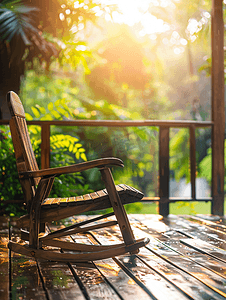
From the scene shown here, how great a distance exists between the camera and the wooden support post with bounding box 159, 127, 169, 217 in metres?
2.63

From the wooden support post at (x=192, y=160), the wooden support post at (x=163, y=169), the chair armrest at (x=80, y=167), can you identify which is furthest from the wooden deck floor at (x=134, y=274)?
the wooden support post at (x=192, y=160)

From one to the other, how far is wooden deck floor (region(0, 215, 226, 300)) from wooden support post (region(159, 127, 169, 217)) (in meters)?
0.73

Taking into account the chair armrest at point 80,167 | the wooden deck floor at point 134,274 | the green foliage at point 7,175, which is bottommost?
the wooden deck floor at point 134,274

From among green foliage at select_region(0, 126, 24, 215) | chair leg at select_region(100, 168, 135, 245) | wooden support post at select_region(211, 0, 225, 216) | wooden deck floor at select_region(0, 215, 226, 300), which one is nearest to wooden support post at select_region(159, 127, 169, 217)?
wooden support post at select_region(211, 0, 225, 216)

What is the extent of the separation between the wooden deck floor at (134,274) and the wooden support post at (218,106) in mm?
920

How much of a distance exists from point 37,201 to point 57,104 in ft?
5.73

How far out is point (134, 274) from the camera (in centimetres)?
128

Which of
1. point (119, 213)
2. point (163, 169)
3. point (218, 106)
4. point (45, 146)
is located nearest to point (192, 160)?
point (163, 169)

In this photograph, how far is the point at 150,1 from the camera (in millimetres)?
9445

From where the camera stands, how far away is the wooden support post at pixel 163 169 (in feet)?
A: 8.63

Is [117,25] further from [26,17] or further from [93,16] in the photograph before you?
[26,17]

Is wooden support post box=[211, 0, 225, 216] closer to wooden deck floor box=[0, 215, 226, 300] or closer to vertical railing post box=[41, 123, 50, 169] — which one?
wooden deck floor box=[0, 215, 226, 300]

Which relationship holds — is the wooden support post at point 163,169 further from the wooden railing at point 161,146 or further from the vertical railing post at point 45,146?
the vertical railing post at point 45,146

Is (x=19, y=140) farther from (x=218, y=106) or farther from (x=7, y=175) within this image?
(x=218, y=106)
